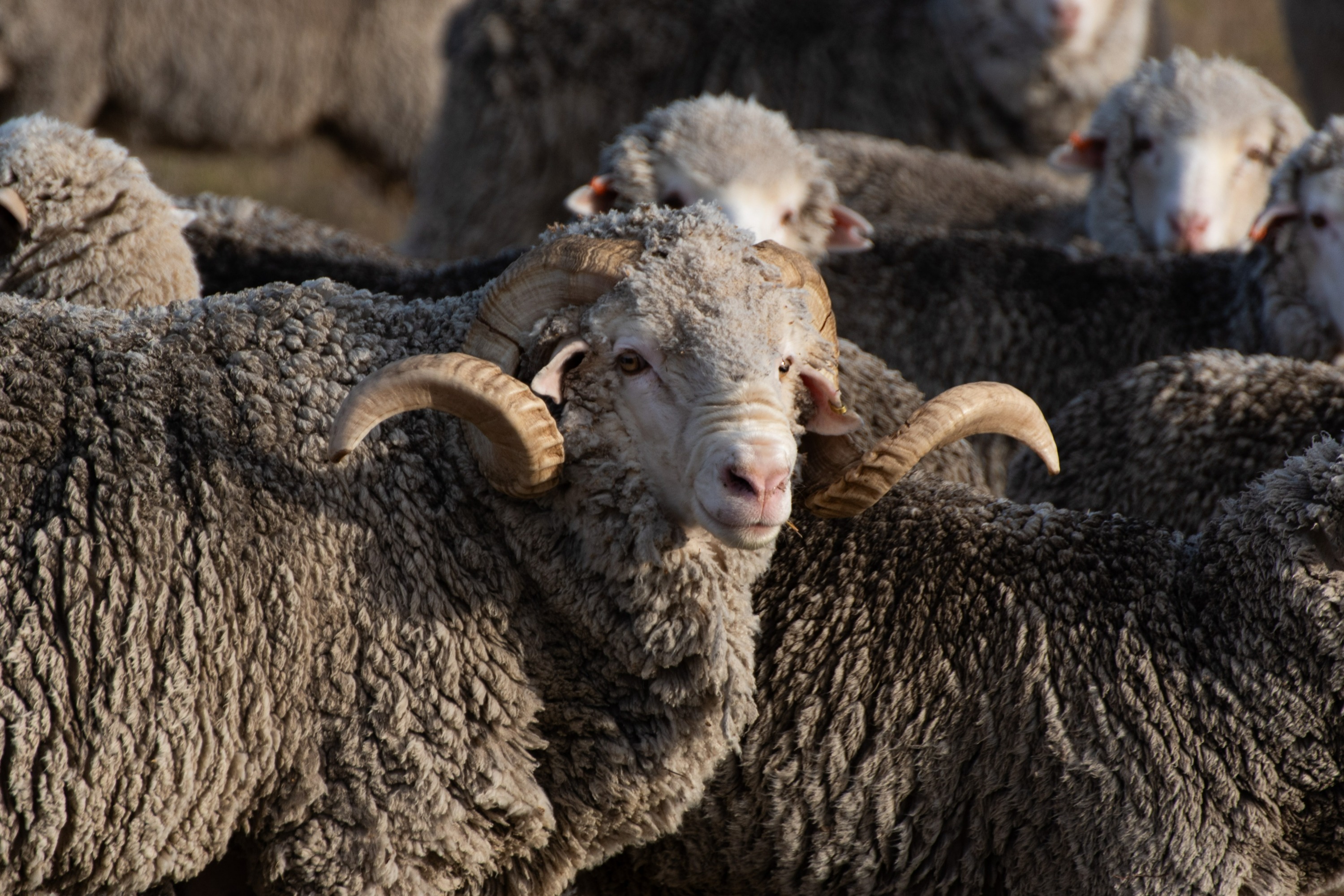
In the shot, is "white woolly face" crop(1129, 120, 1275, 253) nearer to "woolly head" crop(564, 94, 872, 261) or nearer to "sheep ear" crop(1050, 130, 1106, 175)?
"sheep ear" crop(1050, 130, 1106, 175)

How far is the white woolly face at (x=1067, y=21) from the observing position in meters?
6.88

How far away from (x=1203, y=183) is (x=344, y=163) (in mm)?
5635

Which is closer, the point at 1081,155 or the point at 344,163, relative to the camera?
the point at 1081,155

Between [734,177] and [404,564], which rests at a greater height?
[734,177]

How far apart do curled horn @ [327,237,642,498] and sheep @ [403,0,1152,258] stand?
15.1ft

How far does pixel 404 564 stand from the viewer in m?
2.73

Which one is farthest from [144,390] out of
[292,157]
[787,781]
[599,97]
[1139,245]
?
[292,157]

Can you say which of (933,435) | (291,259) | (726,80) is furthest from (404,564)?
(726,80)

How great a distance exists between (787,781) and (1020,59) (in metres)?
4.99

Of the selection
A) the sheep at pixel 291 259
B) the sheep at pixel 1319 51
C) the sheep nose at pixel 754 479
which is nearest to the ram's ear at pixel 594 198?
the sheep at pixel 291 259

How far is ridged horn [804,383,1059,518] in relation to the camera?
111 inches

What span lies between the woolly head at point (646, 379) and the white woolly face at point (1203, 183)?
3277 mm

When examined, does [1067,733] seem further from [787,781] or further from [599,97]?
[599,97]

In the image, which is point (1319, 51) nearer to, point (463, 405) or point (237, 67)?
point (237, 67)
